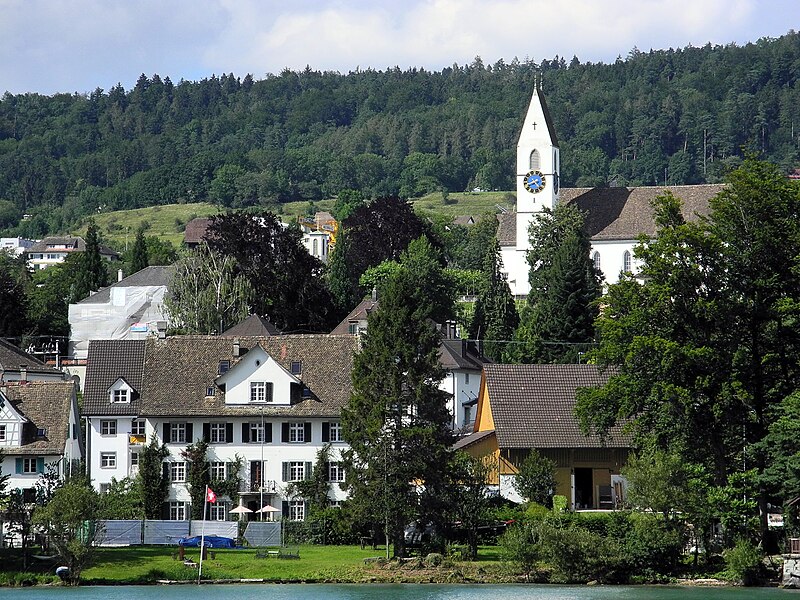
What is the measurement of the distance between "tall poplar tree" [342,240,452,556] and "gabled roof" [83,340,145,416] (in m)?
17.0

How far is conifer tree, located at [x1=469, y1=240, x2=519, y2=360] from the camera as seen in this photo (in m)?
108

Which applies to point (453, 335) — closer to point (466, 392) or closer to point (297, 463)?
point (466, 392)

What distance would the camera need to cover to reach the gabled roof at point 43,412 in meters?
71.0

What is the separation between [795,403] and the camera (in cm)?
5912

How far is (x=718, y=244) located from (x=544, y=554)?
42.8 feet

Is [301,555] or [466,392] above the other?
[466,392]

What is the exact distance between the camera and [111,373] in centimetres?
8019

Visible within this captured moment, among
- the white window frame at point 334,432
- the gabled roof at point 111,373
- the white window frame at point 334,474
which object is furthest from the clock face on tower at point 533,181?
the white window frame at point 334,474

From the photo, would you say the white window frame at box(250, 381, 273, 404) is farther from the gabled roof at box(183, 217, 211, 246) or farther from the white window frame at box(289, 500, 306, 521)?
the gabled roof at box(183, 217, 211, 246)


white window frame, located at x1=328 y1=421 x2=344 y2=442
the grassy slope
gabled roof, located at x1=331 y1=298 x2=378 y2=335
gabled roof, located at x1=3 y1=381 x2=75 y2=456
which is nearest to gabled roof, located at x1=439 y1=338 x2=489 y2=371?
gabled roof, located at x1=331 y1=298 x2=378 y2=335

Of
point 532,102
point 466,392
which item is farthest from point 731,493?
point 532,102

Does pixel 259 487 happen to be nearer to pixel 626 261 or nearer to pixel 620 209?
pixel 626 261

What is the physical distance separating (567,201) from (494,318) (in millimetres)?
33258

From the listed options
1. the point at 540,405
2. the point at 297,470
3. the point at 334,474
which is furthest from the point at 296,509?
the point at 540,405
